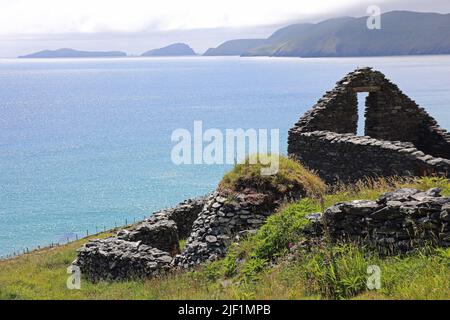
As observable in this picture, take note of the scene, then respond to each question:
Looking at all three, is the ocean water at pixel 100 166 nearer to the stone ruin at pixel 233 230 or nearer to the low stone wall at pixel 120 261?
the stone ruin at pixel 233 230

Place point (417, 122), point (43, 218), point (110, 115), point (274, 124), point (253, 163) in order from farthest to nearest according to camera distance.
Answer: point (110, 115) → point (274, 124) → point (43, 218) → point (417, 122) → point (253, 163)

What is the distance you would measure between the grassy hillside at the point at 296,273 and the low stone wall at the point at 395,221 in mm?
354

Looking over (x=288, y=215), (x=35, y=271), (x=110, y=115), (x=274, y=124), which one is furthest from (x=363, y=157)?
(x=110, y=115)

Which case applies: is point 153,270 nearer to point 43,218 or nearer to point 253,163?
point 253,163

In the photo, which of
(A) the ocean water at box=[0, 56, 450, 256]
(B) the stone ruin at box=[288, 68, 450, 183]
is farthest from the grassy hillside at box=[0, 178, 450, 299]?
(A) the ocean water at box=[0, 56, 450, 256]

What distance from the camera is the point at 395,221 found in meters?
12.0

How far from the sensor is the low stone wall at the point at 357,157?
65.0 feet

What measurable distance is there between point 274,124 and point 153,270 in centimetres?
13467

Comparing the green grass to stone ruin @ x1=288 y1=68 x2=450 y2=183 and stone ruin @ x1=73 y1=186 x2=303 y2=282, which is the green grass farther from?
stone ruin @ x1=288 y1=68 x2=450 y2=183

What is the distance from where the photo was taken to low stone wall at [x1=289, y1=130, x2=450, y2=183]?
65.0 feet

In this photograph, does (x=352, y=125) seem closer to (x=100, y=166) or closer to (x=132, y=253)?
(x=132, y=253)

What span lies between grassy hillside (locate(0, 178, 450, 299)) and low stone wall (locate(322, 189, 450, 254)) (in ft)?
1.16

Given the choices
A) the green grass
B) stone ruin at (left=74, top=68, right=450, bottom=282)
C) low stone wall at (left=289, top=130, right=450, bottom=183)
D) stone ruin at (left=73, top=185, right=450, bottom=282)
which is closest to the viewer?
stone ruin at (left=73, top=185, right=450, bottom=282)
